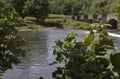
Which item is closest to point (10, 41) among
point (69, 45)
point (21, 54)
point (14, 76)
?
point (21, 54)

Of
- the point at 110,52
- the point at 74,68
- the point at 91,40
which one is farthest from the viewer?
the point at 91,40

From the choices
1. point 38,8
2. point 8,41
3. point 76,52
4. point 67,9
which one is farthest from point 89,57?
point 67,9

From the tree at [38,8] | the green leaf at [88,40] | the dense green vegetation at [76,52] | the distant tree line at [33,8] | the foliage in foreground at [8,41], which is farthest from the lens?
A: the distant tree line at [33,8]

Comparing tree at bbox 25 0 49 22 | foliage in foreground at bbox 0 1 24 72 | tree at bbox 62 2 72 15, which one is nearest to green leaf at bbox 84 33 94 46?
foliage in foreground at bbox 0 1 24 72

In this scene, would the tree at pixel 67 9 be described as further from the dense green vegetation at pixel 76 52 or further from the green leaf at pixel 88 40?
the green leaf at pixel 88 40

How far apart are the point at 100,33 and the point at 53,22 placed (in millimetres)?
83746

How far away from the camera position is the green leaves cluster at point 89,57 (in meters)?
3.94

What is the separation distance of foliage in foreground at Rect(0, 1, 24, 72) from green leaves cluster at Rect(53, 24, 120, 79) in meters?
0.72

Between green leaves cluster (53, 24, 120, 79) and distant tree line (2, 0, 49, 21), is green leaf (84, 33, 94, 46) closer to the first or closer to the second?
green leaves cluster (53, 24, 120, 79)

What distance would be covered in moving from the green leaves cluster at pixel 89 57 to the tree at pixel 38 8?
3184 inches

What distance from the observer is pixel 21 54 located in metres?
5.16

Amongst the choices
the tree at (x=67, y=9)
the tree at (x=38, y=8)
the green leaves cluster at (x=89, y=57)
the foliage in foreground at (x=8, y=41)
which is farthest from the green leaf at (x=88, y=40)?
the tree at (x=67, y=9)

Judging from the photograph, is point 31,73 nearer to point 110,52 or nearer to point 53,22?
point 110,52

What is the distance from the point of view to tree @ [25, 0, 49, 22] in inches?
3359
